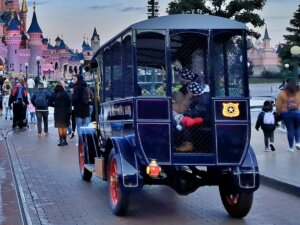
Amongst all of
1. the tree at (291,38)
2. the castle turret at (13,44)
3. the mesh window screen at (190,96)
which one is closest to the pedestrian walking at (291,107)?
the mesh window screen at (190,96)

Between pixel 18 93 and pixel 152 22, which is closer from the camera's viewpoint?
pixel 152 22

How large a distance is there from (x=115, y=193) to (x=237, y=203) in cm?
155

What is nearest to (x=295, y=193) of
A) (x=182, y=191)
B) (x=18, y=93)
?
(x=182, y=191)

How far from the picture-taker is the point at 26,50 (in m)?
111

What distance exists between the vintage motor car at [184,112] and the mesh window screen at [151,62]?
0.01 m

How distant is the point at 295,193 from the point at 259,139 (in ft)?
27.3

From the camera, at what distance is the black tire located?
309 inches

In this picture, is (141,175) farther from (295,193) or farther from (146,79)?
(295,193)

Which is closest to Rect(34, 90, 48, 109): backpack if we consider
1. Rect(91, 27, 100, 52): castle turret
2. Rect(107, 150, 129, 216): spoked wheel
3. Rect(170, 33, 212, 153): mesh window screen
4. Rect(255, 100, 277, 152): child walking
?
Rect(255, 100, 277, 152): child walking

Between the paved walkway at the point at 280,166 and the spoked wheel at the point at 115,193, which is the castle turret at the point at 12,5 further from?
the spoked wheel at the point at 115,193

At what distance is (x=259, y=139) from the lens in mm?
17875

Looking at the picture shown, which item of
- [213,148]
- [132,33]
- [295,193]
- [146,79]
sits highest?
[132,33]

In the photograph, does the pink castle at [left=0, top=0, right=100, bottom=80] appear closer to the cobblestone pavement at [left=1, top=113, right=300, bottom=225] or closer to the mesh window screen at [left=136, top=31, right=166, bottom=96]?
the cobblestone pavement at [left=1, top=113, right=300, bottom=225]

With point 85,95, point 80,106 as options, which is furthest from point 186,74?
point 80,106
